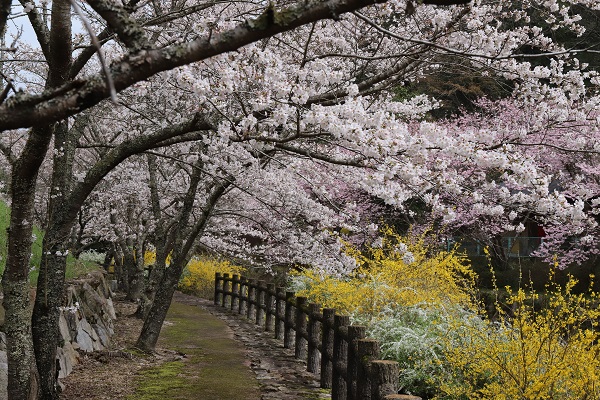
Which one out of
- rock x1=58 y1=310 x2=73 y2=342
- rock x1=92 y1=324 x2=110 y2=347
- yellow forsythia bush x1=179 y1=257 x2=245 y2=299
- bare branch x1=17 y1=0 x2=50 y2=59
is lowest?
rock x1=92 y1=324 x2=110 y2=347

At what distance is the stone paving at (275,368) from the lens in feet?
25.5

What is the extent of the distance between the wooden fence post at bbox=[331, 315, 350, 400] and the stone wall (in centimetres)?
309

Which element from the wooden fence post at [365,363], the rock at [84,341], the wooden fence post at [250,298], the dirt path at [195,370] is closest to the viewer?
the wooden fence post at [365,363]

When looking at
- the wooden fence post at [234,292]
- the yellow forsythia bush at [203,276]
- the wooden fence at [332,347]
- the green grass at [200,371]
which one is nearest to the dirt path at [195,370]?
the green grass at [200,371]

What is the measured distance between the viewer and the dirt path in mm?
7605

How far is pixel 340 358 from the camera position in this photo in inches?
287

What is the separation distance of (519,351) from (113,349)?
697 cm

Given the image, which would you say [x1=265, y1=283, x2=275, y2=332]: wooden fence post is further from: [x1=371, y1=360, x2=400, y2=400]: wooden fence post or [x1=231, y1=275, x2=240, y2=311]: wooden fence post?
[x1=371, y1=360, x2=400, y2=400]: wooden fence post

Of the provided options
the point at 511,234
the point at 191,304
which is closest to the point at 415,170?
the point at 191,304

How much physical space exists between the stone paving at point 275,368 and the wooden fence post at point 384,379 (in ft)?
8.14

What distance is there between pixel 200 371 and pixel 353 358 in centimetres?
323

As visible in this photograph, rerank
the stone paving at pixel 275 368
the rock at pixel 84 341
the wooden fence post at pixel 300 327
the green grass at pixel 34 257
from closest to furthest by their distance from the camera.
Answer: the stone paving at pixel 275 368
the green grass at pixel 34 257
the rock at pixel 84 341
the wooden fence post at pixel 300 327

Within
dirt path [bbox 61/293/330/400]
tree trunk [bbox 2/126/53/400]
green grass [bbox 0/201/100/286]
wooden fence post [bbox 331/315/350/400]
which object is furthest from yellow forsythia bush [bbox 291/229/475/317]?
tree trunk [bbox 2/126/53/400]

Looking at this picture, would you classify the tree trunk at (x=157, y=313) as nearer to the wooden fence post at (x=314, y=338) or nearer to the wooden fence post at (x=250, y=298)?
the wooden fence post at (x=314, y=338)
